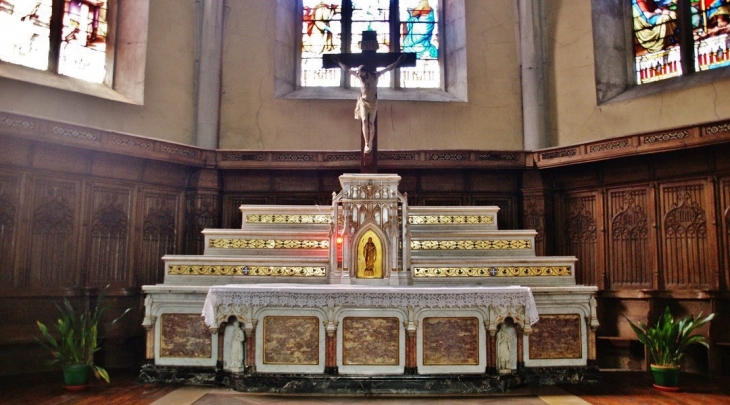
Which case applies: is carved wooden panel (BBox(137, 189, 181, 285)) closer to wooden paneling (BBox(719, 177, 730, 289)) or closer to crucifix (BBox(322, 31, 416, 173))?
crucifix (BBox(322, 31, 416, 173))

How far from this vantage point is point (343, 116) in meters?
11.9

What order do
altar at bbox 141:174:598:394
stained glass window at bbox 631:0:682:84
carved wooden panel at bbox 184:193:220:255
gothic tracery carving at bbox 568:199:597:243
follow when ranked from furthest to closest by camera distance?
stained glass window at bbox 631:0:682:84 → carved wooden panel at bbox 184:193:220:255 → gothic tracery carving at bbox 568:199:597:243 → altar at bbox 141:174:598:394

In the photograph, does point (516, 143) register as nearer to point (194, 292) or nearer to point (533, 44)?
point (533, 44)

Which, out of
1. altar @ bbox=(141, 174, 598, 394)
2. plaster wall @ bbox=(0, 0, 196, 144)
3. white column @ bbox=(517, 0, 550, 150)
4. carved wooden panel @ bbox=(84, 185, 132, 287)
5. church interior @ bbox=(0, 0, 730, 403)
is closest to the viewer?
altar @ bbox=(141, 174, 598, 394)

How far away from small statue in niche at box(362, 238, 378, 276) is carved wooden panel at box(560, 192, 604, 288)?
4495 mm

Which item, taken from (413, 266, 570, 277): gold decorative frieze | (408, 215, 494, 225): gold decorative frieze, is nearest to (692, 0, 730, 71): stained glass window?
(408, 215, 494, 225): gold decorative frieze

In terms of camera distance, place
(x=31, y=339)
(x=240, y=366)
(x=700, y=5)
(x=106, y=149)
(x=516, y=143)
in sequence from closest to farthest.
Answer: (x=240, y=366)
(x=31, y=339)
(x=106, y=149)
(x=700, y=5)
(x=516, y=143)

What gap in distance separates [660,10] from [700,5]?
69cm

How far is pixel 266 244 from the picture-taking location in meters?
8.88

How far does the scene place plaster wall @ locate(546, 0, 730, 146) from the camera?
33.4 feet

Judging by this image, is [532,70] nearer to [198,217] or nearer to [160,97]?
[198,217]

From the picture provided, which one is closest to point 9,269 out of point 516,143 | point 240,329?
point 240,329

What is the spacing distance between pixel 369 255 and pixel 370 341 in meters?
1.23

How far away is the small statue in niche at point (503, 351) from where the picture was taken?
727 cm
